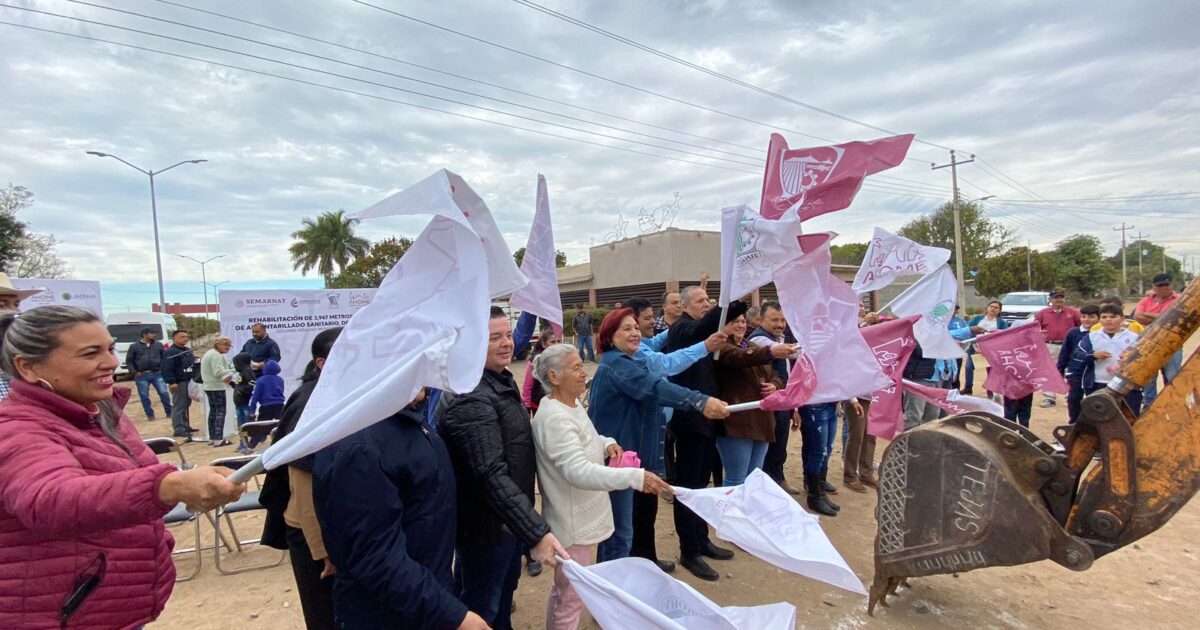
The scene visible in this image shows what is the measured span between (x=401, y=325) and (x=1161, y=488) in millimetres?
2986

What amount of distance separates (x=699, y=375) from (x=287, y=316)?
7.00 m

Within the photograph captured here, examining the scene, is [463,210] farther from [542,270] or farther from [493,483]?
[542,270]

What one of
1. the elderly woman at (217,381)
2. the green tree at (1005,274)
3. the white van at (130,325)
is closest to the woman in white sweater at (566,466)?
the elderly woman at (217,381)

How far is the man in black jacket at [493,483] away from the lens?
2.22 meters

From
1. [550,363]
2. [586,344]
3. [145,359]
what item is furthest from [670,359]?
[586,344]

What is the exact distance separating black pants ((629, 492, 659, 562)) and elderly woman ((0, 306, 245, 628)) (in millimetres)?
2656

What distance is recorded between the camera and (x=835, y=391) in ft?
12.5

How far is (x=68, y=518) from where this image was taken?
1.30 metres

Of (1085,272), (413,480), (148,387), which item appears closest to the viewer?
(413,480)

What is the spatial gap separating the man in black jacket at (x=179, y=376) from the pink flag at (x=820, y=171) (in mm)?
10227

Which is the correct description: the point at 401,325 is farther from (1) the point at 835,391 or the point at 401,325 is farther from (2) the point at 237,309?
(2) the point at 237,309

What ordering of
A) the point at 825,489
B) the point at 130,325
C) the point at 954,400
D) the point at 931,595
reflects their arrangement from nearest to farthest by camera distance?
the point at 931,595 → the point at 954,400 → the point at 825,489 → the point at 130,325

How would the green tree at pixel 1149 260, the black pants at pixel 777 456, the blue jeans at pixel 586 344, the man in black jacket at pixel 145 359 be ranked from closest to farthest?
1. the black pants at pixel 777 456
2. the man in black jacket at pixel 145 359
3. the blue jeans at pixel 586 344
4. the green tree at pixel 1149 260

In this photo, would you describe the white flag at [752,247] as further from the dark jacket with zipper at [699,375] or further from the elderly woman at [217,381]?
the elderly woman at [217,381]
